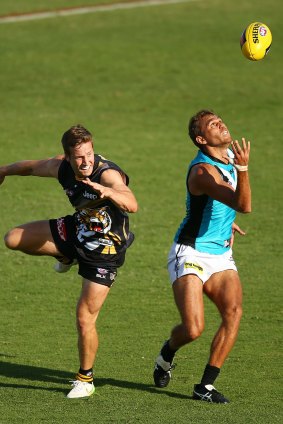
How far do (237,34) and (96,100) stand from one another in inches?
265

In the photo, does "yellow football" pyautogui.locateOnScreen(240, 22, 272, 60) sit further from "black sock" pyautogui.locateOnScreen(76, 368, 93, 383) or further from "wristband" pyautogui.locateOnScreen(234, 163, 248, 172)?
"black sock" pyautogui.locateOnScreen(76, 368, 93, 383)

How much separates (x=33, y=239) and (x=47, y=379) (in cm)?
140

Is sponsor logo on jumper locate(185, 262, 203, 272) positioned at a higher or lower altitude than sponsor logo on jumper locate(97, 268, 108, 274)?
higher

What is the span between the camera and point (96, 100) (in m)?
24.6

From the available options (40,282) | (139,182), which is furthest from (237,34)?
(40,282)

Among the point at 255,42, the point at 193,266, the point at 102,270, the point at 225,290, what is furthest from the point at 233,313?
the point at 255,42

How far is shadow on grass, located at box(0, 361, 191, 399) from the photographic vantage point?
936cm

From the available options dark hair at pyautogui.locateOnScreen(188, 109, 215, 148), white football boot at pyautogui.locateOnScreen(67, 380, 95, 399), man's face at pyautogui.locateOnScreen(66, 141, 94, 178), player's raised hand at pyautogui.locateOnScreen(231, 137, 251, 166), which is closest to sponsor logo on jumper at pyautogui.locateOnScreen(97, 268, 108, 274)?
man's face at pyautogui.locateOnScreen(66, 141, 94, 178)

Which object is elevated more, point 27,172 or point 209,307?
point 27,172

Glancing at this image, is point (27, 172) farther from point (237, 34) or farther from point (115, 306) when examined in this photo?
point (237, 34)

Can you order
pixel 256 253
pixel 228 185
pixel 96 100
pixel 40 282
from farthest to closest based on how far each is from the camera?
pixel 96 100
pixel 256 253
pixel 40 282
pixel 228 185

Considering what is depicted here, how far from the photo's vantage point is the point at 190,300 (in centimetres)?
891

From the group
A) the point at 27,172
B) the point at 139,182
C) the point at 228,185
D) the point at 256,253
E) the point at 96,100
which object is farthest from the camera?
the point at 96,100

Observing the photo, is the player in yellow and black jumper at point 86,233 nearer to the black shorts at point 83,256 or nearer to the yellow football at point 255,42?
the black shorts at point 83,256
